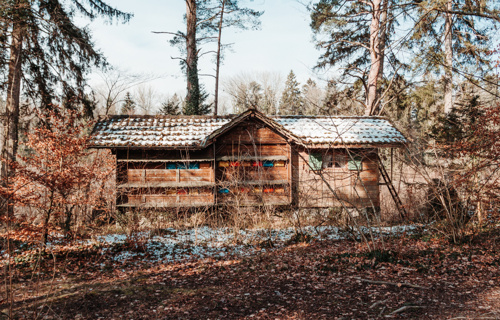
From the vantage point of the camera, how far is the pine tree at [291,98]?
38822 mm

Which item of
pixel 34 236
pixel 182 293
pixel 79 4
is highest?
pixel 79 4

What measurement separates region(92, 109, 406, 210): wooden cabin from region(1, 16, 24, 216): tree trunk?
279 centimetres

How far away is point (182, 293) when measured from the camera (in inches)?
253

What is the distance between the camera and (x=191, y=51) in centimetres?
1972

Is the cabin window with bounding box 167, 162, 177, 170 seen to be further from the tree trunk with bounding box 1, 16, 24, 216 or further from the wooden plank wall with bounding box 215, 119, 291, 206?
the tree trunk with bounding box 1, 16, 24, 216

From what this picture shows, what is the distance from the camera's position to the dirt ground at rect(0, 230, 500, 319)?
539 centimetres

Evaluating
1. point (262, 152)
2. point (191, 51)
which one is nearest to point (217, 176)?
point (262, 152)

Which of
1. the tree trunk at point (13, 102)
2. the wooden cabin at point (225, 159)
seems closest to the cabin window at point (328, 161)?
the wooden cabin at point (225, 159)

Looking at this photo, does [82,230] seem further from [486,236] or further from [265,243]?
[486,236]

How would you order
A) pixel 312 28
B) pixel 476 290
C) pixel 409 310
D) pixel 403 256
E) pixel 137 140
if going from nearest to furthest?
pixel 409 310, pixel 476 290, pixel 403 256, pixel 137 140, pixel 312 28

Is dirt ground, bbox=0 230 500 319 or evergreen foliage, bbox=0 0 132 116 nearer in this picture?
dirt ground, bbox=0 230 500 319

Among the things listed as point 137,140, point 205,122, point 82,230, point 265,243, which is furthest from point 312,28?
point 82,230

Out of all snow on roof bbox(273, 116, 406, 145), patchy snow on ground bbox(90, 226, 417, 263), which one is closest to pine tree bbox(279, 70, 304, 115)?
snow on roof bbox(273, 116, 406, 145)

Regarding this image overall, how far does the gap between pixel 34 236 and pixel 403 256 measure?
8.96 meters
